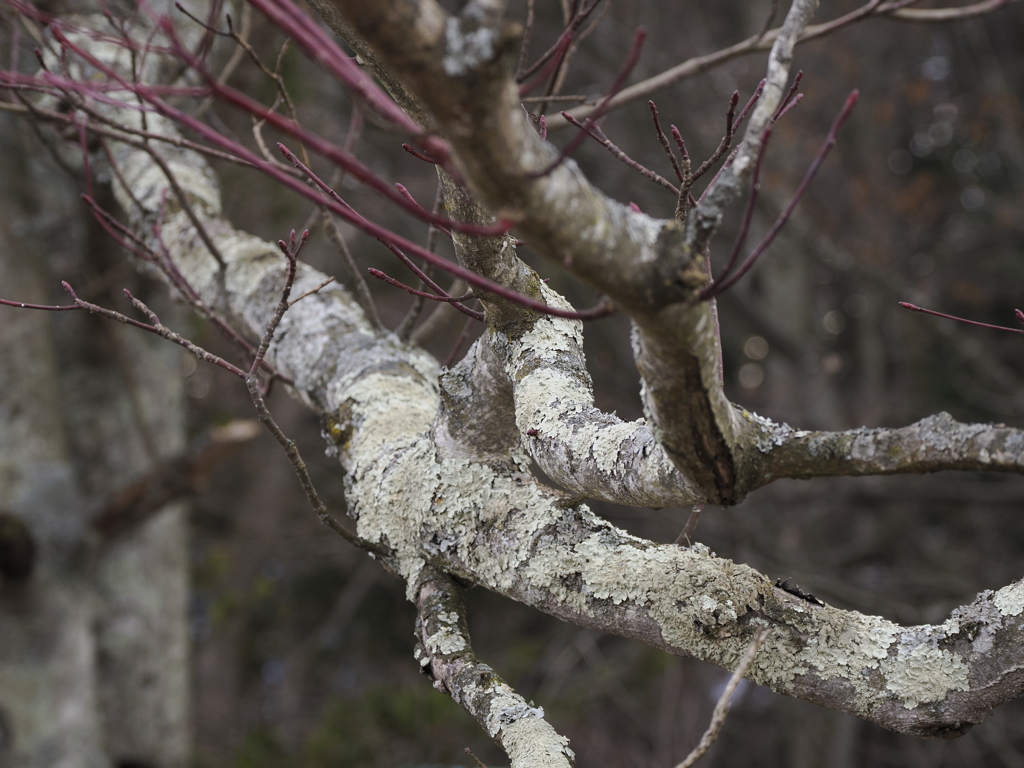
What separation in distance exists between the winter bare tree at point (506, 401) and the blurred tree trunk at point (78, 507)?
2 cm

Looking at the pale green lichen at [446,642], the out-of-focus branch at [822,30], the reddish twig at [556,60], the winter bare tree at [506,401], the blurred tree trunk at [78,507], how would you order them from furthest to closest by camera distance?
the blurred tree trunk at [78,507], the out-of-focus branch at [822,30], the pale green lichen at [446,642], the reddish twig at [556,60], the winter bare tree at [506,401]

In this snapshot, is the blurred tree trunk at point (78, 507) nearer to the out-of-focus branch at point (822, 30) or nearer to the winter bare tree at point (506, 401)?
the winter bare tree at point (506, 401)

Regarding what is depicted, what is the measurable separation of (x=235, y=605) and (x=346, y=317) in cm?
501

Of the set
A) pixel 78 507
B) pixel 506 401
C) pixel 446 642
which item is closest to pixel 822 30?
pixel 506 401

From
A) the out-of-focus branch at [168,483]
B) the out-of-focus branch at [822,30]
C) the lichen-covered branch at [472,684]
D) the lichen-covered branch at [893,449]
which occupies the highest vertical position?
the out-of-focus branch at [822,30]

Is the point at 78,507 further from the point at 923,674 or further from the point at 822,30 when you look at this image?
the point at 822,30

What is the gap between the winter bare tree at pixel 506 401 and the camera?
0.64 m

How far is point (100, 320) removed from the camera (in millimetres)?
3178

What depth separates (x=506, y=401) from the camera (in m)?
1.32

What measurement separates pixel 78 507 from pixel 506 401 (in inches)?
86.9

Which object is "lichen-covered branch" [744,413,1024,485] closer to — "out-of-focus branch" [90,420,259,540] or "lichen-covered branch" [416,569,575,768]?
"lichen-covered branch" [416,569,575,768]

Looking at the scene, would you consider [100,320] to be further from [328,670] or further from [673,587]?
[328,670]

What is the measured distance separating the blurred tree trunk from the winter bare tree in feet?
0.06

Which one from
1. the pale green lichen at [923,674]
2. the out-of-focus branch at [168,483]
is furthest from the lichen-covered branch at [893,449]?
the out-of-focus branch at [168,483]
